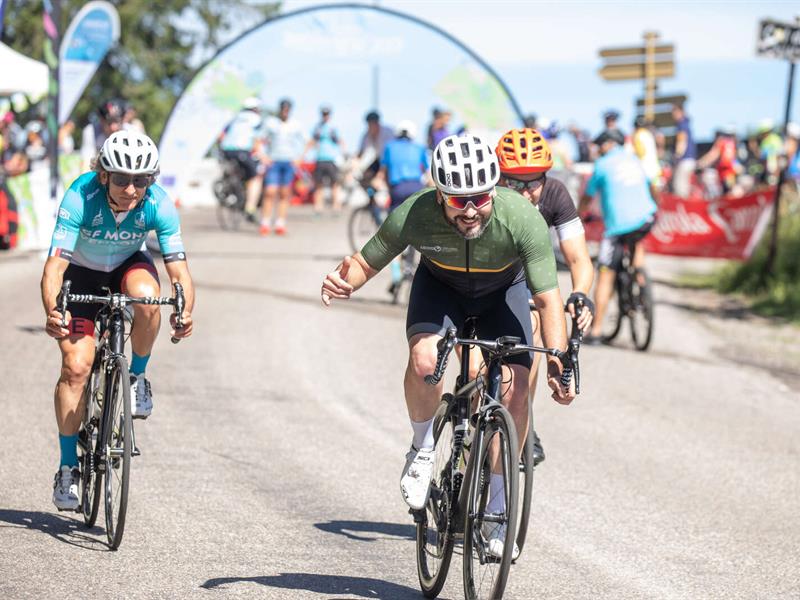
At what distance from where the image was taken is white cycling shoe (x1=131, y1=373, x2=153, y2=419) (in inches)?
265

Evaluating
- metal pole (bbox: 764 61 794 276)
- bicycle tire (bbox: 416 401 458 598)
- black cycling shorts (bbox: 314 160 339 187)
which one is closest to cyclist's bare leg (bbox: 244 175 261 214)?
black cycling shorts (bbox: 314 160 339 187)

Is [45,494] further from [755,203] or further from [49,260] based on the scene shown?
[755,203]

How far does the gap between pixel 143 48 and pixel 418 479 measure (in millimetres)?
44872

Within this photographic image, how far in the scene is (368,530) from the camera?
7.04m

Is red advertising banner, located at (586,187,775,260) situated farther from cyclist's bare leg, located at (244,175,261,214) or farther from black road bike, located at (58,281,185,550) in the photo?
black road bike, located at (58,281,185,550)

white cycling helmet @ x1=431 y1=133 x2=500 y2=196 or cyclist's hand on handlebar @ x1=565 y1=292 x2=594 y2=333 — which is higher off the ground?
white cycling helmet @ x1=431 y1=133 x2=500 y2=196

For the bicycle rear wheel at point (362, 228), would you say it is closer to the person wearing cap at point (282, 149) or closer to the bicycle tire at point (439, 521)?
the person wearing cap at point (282, 149)

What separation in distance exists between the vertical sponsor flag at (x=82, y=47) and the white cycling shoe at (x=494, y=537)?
15.7 m

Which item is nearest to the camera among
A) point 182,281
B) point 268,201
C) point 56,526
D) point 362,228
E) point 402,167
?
point 182,281

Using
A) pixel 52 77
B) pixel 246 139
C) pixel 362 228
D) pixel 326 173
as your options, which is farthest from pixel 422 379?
pixel 326 173

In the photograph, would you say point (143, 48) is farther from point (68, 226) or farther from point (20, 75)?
point (68, 226)

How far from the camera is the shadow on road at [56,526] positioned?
6562 mm

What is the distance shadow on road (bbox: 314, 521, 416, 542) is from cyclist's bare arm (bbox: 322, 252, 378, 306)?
1.51m

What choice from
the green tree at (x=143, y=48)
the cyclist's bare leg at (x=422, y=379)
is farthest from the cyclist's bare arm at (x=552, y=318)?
the green tree at (x=143, y=48)
